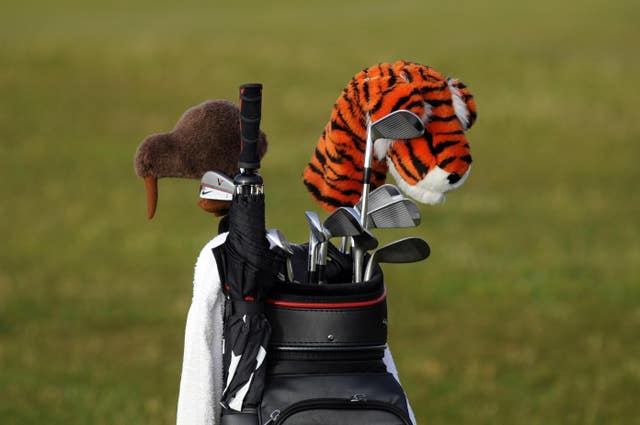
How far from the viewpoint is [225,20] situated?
29.2 meters

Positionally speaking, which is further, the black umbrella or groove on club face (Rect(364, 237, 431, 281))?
groove on club face (Rect(364, 237, 431, 281))

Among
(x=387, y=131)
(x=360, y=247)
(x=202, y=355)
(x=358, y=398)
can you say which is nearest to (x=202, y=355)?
(x=202, y=355)

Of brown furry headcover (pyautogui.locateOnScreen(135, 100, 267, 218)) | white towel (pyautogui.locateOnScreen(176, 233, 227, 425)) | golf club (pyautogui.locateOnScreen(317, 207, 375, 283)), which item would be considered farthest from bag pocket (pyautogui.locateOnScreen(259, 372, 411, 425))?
brown furry headcover (pyautogui.locateOnScreen(135, 100, 267, 218))

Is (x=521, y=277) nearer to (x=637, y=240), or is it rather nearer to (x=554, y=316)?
(x=554, y=316)

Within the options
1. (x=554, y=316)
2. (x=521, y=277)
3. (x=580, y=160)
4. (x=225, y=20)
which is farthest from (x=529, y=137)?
(x=225, y=20)

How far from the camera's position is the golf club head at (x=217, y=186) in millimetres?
3477

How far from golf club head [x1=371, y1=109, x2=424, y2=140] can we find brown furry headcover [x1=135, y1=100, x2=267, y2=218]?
46cm

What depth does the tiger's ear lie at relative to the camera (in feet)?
11.9

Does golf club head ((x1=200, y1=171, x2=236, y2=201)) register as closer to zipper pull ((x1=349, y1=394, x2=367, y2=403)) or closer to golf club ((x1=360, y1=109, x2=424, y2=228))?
golf club ((x1=360, y1=109, x2=424, y2=228))

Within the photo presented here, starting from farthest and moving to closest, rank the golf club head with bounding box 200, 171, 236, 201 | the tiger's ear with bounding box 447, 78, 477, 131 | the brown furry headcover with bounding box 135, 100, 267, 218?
the brown furry headcover with bounding box 135, 100, 267, 218 → the tiger's ear with bounding box 447, 78, 477, 131 → the golf club head with bounding box 200, 171, 236, 201

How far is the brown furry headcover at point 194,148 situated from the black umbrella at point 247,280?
40cm

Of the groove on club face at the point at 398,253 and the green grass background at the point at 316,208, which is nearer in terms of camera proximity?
the groove on club face at the point at 398,253

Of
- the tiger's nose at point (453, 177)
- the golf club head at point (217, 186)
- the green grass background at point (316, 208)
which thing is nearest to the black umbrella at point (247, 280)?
the golf club head at point (217, 186)

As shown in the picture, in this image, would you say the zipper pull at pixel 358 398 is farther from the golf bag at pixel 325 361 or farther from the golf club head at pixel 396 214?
the golf club head at pixel 396 214
